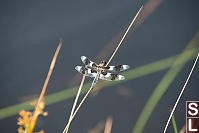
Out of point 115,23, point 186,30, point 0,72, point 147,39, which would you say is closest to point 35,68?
point 0,72

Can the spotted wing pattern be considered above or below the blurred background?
below

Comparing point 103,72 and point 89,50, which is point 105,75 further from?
point 89,50

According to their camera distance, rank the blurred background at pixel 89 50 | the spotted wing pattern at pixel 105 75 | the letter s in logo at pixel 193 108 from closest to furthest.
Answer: the spotted wing pattern at pixel 105 75 → the letter s in logo at pixel 193 108 → the blurred background at pixel 89 50

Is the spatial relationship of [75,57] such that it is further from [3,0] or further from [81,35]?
[3,0]

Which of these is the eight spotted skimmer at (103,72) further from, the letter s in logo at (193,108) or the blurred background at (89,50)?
the letter s in logo at (193,108)

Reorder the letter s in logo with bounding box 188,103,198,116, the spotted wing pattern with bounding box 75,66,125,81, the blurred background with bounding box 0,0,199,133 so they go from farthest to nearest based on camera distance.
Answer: the blurred background with bounding box 0,0,199,133
the letter s in logo with bounding box 188,103,198,116
the spotted wing pattern with bounding box 75,66,125,81

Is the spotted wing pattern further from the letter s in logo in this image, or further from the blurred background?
the letter s in logo

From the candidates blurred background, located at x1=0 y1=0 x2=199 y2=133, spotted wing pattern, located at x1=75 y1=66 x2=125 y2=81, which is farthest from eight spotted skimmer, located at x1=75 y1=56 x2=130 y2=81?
blurred background, located at x1=0 y1=0 x2=199 y2=133

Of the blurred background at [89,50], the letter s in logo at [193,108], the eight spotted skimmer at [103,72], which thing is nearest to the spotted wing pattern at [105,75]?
the eight spotted skimmer at [103,72]

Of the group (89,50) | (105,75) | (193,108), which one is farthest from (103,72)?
(193,108)
